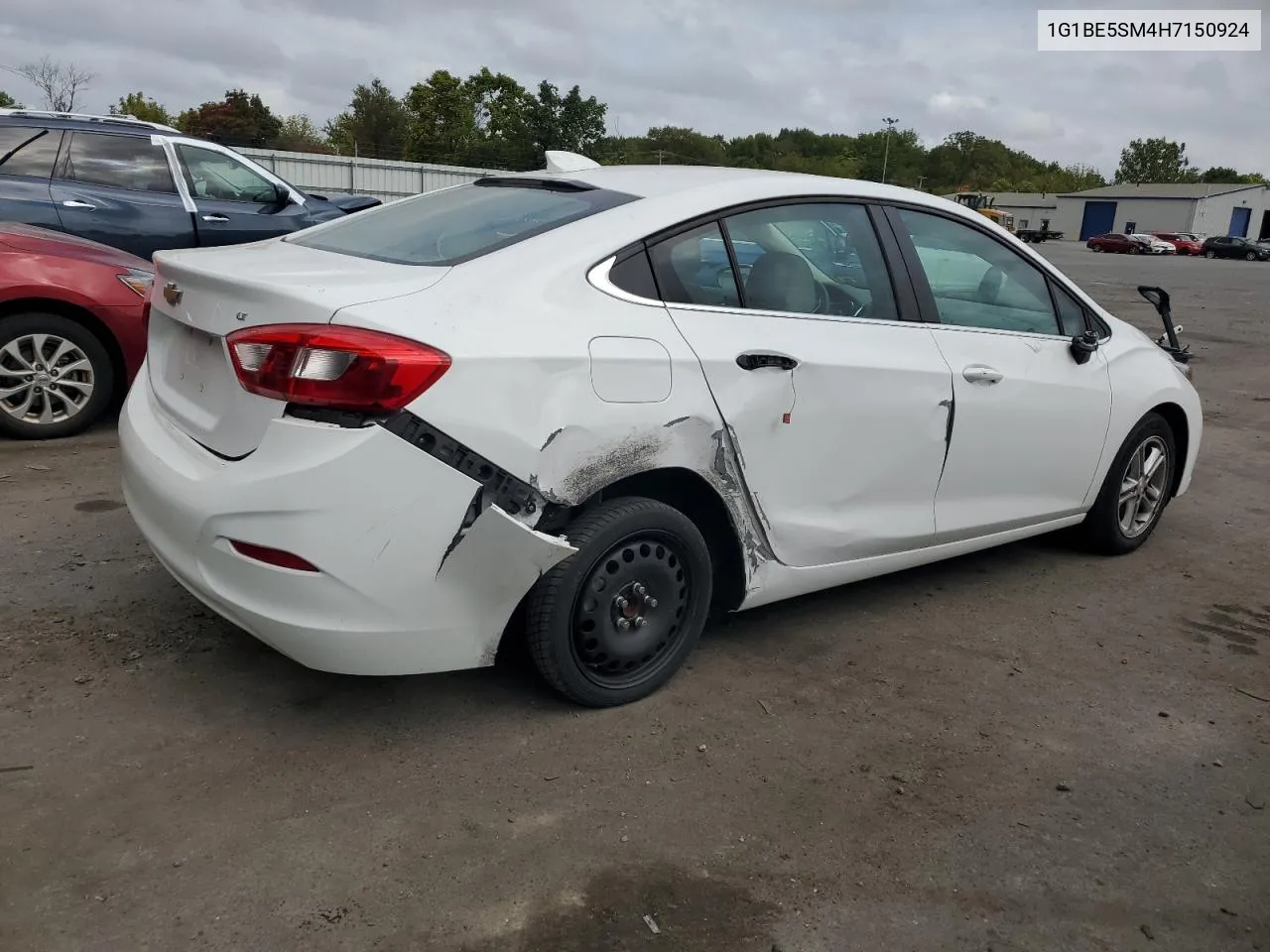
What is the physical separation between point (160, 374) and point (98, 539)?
4.85 feet

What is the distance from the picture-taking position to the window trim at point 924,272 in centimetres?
375

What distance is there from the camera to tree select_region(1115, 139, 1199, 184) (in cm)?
10994

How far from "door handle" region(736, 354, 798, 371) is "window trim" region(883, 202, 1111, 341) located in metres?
0.77

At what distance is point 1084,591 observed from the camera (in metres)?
4.45

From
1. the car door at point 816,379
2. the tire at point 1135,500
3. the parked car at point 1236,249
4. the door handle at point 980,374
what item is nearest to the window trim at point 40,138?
the car door at point 816,379

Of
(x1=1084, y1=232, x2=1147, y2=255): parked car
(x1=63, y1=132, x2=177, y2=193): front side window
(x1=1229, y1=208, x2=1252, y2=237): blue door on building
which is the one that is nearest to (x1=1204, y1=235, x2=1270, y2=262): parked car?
(x1=1084, y1=232, x2=1147, y2=255): parked car

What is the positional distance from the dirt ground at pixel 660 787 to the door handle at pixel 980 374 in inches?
36.9

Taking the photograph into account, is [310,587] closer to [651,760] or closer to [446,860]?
[446,860]

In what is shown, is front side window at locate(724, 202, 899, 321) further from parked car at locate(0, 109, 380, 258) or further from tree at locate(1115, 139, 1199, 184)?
tree at locate(1115, 139, 1199, 184)

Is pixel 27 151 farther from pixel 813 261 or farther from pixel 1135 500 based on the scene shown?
pixel 1135 500

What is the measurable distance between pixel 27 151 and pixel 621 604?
254 inches

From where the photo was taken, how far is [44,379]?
18.5 feet

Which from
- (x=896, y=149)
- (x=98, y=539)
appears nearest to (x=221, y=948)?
(x=98, y=539)

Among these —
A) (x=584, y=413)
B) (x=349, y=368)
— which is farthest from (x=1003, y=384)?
(x=349, y=368)
